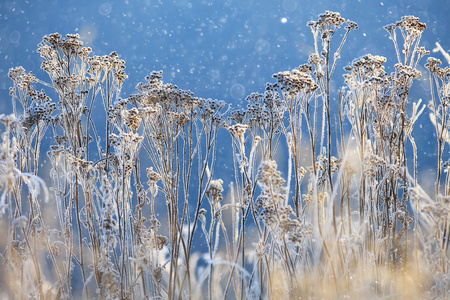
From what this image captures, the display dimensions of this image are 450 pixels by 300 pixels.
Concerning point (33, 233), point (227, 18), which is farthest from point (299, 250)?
point (227, 18)

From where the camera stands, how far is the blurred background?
11.8 m

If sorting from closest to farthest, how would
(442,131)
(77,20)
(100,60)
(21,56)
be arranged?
1. (442,131)
2. (100,60)
3. (21,56)
4. (77,20)

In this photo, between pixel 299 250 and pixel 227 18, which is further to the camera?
pixel 227 18

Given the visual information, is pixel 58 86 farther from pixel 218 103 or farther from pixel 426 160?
pixel 426 160

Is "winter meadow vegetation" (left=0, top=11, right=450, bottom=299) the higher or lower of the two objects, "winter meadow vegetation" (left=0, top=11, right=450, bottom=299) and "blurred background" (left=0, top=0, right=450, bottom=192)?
the lower

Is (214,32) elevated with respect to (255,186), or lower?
elevated

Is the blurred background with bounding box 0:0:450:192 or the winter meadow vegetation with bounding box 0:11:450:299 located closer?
the winter meadow vegetation with bounding box 0:11:450:299

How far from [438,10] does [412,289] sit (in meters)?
13.8

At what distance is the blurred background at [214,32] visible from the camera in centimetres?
1177

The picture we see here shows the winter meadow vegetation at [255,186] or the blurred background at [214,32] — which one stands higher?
the blurred background at [214,32]

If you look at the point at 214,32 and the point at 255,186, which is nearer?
the point at 255,186

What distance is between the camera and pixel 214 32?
16.6 m

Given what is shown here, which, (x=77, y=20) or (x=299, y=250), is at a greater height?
(x=77, y=20)

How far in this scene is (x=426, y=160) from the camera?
12250 mm
